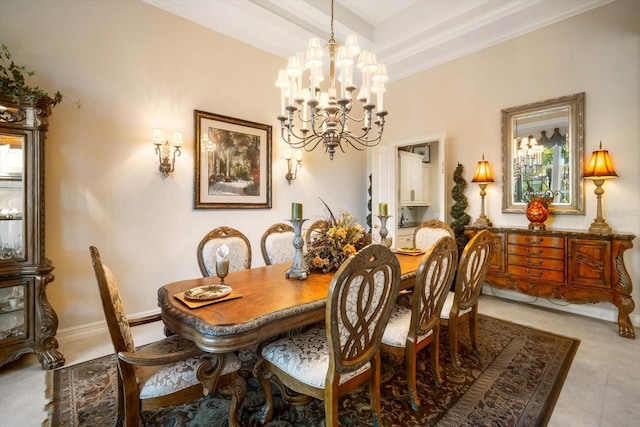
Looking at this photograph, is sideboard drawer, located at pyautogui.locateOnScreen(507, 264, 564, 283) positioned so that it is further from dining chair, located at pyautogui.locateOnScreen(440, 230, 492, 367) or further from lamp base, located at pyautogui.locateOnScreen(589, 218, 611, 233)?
dining chair, located at pyautogui.locateOnScreen(440, 230, 492, 367)

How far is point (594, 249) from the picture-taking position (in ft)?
9.71

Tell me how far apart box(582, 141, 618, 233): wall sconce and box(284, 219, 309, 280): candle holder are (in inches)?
120

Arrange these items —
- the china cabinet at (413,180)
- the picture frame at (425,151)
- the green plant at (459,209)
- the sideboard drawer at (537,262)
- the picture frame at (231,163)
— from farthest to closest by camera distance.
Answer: the picture frame at (425,151), the china cabinet at (413,180), the green plant at (459,209), the picture frame at (231,163), the sideboard drawer at (537,262)

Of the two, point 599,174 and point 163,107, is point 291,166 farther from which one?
point 599,174

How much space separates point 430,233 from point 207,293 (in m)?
2.44

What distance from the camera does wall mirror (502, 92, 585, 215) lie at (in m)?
3.38

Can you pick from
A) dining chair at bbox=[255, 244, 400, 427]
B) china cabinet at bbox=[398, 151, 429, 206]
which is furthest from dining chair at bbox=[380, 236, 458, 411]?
china cabinet at bbox=[398, 151, 429, 206]

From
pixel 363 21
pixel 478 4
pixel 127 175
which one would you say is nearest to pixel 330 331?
pixel 127 175

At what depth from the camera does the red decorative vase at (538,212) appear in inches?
135

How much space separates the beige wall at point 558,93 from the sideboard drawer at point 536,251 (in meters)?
0.50

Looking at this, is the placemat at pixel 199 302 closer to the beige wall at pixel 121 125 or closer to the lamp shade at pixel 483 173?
the beige wall at pixel 121 125

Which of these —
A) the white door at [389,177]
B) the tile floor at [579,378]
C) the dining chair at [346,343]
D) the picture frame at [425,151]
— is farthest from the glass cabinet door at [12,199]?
the picture frame at [425,151]

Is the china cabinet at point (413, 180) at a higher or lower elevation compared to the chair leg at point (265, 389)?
higher

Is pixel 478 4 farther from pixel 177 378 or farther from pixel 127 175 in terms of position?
pixel 177 378
